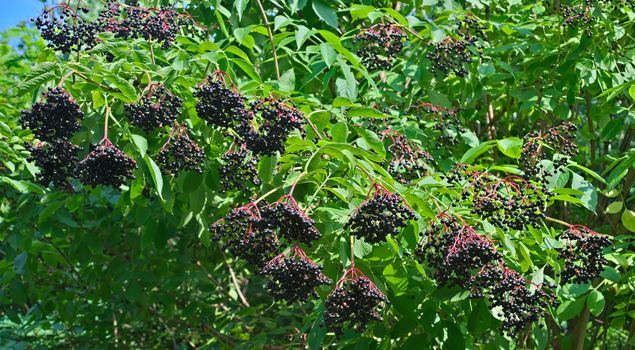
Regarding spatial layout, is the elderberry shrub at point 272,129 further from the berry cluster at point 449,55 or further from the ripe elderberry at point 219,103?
the berry cluster at point 449,55

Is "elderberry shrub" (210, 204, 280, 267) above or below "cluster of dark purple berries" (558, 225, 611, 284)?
above

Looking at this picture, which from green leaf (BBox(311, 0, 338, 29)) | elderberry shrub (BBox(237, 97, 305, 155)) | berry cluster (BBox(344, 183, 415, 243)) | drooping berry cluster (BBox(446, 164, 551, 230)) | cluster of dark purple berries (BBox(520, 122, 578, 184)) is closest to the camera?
berry cluster (BBox(344, 183, 415, 243))

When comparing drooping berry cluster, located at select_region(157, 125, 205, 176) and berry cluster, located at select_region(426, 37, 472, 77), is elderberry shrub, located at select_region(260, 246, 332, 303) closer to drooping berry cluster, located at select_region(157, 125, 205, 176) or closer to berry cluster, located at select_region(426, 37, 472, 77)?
drooping berry cluster, located at select_region(157, 125, 205, 176)

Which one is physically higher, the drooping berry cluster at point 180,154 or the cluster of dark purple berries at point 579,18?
the drooping berry cluster at point 180,154

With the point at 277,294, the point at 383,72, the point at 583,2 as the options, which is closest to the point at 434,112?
the point at 383,72

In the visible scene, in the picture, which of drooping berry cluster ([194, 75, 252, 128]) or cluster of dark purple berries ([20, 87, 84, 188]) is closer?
cluster of dark purple berries ([20, 87, 84, 188])

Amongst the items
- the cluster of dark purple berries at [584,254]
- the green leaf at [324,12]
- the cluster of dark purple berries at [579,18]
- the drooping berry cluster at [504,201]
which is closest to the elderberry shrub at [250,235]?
the drooping berry cluster at [504,201]

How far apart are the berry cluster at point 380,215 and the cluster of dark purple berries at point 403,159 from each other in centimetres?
75

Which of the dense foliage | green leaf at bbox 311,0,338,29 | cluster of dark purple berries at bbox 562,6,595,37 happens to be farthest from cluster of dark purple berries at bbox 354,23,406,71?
cluster of dark purple berries at bbox 562,6,595,37

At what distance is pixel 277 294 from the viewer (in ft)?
8.93

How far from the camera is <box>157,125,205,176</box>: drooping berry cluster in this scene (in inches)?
113

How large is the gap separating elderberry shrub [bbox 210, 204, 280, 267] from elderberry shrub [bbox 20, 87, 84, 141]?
0.62 meters

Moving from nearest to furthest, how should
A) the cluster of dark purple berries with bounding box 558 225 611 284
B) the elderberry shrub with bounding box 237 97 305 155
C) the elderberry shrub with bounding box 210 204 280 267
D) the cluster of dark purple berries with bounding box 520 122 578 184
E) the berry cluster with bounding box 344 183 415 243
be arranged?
the berry cluster with bounding box 344 183 415 243 < the elderberry shrub with bounding box 210 204 280 267 < the elderberry shrub with bounding box 237 97 305 155 < the cluster of dark purple berries with bounding box 558 225 611 284 < the cluster of dark purple berries with bounding box 520 122 578 184

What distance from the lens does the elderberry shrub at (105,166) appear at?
2.58 m
